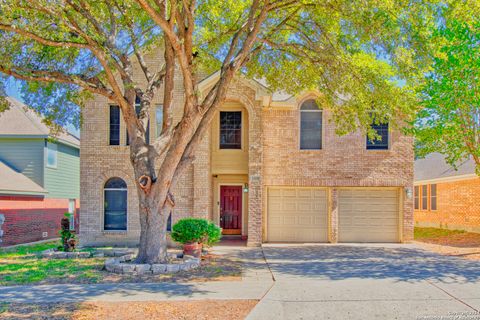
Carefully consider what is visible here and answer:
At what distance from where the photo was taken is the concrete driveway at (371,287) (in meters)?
7.61

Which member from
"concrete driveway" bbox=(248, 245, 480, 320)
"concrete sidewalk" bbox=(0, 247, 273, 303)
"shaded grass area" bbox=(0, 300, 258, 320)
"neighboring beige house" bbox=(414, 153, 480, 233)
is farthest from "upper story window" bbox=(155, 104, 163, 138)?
"neighboring beige house" bbox=(414, 153, 480, 233)

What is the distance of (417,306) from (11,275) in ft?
29.6

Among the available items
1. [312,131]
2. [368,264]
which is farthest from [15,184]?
[368,264]

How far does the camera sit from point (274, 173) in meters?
17.7

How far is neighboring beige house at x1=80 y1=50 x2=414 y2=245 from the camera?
55.8 ft

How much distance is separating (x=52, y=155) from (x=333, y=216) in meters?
13.5

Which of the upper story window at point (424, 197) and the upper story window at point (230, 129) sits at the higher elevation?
the upper story window at point (230, 129)

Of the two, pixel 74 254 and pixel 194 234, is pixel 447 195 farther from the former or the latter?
pixel 74 254

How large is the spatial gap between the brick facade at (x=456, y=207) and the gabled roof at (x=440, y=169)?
35 cm

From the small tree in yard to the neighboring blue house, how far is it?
6.83 m

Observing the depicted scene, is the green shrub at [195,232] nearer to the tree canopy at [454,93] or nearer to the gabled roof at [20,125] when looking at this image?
the tree canopy at [454,93]

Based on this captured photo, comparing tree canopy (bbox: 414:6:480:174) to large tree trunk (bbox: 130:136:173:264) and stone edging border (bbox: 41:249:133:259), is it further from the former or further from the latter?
stone edging border (bbox: 41:249:133:259)

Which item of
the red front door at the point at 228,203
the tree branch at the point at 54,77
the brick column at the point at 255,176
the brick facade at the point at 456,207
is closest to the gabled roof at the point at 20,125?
the red front door at the point at 228,203

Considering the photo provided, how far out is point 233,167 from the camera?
1805 centimetres
